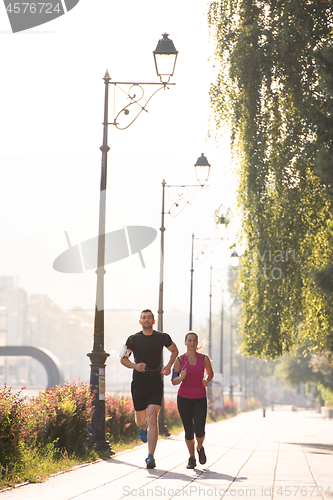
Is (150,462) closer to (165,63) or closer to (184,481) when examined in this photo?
(184,481)

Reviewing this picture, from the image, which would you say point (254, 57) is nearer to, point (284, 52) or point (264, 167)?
point (284, 52)

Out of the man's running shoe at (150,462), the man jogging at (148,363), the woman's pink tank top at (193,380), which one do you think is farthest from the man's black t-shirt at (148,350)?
the man's running shoe at (150,462)

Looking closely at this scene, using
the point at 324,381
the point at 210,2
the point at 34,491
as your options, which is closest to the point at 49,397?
the point at 34,491

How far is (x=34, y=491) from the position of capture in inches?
309

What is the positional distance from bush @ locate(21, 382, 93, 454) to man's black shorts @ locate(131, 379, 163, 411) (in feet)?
6.02

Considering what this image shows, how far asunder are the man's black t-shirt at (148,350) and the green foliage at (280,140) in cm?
652

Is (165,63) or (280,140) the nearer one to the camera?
(165,63)

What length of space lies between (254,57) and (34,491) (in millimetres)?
11247

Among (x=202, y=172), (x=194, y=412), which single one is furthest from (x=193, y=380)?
(x=202, y=172)

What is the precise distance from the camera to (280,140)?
54.0ft

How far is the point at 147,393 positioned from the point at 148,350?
610 millimetres

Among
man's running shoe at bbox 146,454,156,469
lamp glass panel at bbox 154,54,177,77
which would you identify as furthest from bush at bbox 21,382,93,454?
lamp glass panel at bbox 154,54,177,77

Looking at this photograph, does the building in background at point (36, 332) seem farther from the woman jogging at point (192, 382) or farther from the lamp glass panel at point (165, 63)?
the woman jogging at point (192, 382)

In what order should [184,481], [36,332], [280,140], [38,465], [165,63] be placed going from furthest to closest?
[36,332] → [280,140] → [165,63] → [38,465] → [184,481]
